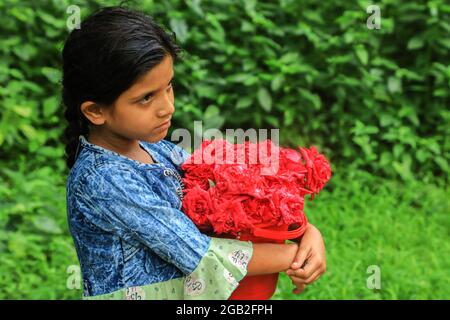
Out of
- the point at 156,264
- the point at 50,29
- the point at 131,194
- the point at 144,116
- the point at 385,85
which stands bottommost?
the point at 156,264

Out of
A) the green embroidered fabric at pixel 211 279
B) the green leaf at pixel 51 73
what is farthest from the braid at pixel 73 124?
the green leaf at pixel 51 73

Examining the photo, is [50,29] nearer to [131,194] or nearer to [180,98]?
[180,98]

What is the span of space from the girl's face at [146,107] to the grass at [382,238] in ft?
5.36

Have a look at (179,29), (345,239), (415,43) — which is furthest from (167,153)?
(415,43)

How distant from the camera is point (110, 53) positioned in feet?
5.05

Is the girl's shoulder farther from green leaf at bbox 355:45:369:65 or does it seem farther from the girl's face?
green leaf at bbox 355:45:369:65

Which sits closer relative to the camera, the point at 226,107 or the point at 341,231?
the point at 341,231

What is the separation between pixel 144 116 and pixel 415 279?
207 centimetres

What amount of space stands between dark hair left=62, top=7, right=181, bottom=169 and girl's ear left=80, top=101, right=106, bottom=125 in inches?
0.6

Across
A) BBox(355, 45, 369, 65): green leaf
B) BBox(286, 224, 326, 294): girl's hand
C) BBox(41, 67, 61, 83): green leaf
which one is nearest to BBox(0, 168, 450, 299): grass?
BBox(41, 67, 61, 83): green leaf

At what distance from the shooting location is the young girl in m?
1.55

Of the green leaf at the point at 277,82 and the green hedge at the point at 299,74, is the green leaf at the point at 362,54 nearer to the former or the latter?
the green hedge at the point at 299,74

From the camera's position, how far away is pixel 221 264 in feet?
5.20

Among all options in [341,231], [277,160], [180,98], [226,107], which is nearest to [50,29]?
[180,98]
